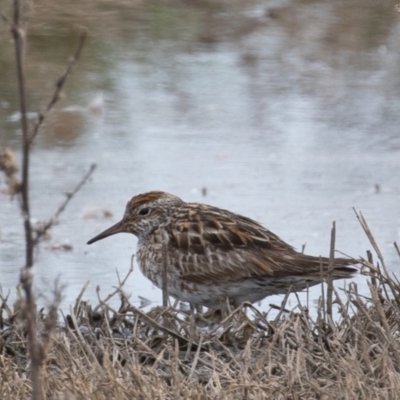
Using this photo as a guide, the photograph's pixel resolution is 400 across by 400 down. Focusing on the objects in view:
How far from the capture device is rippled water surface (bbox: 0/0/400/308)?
289 inches

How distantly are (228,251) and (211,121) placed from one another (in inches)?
126

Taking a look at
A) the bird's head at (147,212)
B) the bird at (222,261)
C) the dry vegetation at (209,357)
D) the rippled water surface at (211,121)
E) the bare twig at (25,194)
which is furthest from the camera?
the rippled water surface at (211,121)

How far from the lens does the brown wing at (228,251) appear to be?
5.81 m

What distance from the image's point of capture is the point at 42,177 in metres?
8.13

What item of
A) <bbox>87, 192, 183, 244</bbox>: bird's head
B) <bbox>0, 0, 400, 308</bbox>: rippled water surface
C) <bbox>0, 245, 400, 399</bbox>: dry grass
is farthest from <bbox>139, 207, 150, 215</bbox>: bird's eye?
<bbox>0, 245, 400, 399</bbox>: dry grass

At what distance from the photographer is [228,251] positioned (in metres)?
6.06

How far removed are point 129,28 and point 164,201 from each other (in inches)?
198

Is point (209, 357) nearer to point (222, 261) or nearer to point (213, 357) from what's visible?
point (213, 357)

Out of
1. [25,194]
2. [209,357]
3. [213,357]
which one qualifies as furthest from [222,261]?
[25,194]

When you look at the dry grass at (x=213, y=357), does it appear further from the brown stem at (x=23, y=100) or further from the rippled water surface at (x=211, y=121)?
the rippled water surface at (x=211, y=121)

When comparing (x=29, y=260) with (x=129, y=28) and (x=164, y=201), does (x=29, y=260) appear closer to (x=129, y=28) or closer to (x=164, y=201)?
(x=164, y=201)

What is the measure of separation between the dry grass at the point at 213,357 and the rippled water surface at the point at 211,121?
0.94 meters

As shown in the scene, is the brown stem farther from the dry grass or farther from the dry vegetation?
the dry grass

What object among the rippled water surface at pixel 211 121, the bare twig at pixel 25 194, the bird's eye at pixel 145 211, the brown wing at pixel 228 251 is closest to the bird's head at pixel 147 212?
the bird's eye at pixel 145 211
